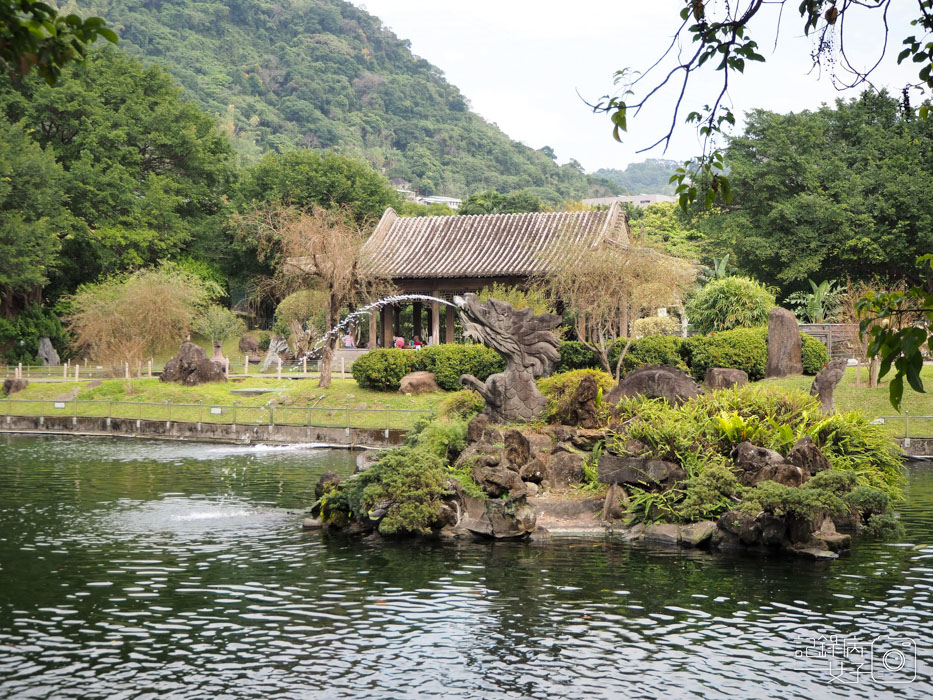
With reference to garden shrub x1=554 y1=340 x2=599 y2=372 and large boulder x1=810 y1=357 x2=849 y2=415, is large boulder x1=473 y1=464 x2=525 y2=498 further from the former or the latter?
garden shrub x1=554 y1=340 x2=599 y2=372

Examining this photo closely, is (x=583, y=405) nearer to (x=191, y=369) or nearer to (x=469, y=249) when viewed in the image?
(x=191, y=369)

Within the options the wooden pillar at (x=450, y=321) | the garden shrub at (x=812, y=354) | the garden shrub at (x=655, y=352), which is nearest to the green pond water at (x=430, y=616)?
the garden shrub at (x=812, y=354)

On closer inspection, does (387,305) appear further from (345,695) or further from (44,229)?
(345,695)

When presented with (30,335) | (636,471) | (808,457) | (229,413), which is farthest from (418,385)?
(30,335)

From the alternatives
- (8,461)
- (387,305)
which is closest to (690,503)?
(8,461)

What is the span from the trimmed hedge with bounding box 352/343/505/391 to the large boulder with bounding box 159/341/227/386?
660 cm

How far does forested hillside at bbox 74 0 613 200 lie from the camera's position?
399 feet

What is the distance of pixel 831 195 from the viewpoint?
152ft

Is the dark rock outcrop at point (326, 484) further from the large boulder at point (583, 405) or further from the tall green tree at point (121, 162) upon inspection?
the tall green tree at point (121, 162)

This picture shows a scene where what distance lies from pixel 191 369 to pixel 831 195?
30.1 metres

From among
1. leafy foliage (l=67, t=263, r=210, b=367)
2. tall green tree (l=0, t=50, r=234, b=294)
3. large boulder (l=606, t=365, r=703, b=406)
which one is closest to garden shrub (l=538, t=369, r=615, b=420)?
large boulder (l=606, t=365, r=703, b=406)

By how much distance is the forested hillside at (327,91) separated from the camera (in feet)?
399

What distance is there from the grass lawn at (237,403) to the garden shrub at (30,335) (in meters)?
11.5

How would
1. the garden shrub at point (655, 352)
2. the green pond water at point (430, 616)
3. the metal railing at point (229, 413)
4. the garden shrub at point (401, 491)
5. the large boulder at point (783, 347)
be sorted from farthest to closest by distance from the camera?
the garden shrub at point (655, 352) < the large boulder at point (783, 347) < the metal railing at point (229, 413) < the garden shrub at point (401, 491) < the green pond water at point (430, 616)
